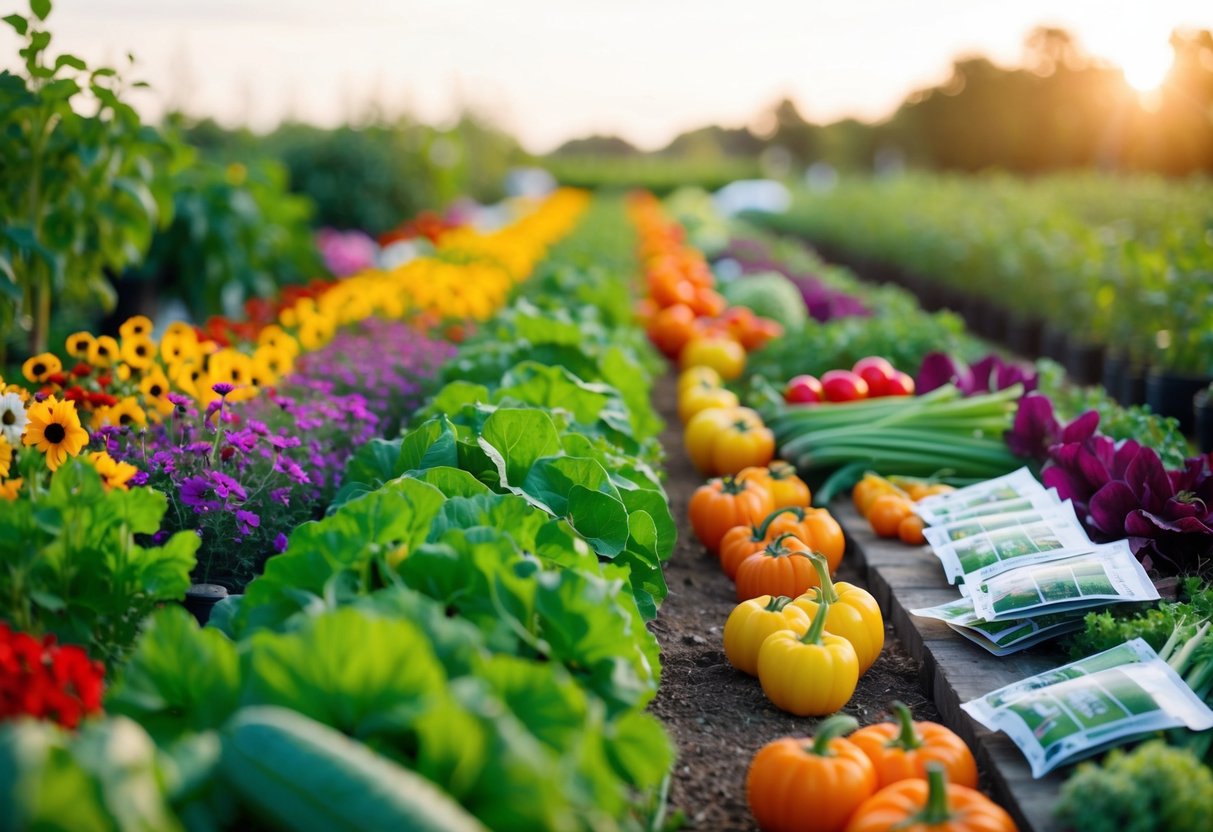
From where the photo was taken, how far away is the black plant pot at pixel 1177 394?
6172mm

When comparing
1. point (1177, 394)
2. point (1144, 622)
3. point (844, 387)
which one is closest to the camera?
point (1144, 622)

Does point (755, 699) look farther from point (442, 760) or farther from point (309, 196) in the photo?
point (309, 196)

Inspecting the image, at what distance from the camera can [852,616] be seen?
3.03 meters

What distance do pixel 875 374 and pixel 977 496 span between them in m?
1.57

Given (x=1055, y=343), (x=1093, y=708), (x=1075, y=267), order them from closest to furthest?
(x=1093, y=708) < (x=1075, y=267) < (x=1055, y=343)

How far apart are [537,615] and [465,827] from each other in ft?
2.60

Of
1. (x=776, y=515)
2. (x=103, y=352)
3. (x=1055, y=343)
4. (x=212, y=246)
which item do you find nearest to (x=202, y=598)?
(x=103, y=352)

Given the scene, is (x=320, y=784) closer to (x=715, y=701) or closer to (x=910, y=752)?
(x=910, y=752)

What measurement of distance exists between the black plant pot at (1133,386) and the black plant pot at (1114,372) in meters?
0.08

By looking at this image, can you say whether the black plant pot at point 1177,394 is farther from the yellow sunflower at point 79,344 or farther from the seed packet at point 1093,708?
the yellow sunflower at point 79,344

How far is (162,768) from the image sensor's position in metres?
1.58

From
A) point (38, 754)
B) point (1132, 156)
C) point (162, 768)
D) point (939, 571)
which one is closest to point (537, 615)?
point (162, 768)

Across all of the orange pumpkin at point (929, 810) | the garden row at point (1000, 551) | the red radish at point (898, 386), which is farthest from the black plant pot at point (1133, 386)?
the orange pumpkin at point (929, 810)

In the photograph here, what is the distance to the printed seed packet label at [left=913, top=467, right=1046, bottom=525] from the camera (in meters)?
3.74
